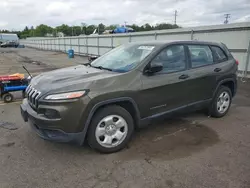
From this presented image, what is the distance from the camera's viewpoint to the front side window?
384cm

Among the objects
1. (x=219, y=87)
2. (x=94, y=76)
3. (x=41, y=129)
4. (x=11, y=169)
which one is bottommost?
(x=11, y=169)

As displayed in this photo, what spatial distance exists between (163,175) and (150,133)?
131 centimetres

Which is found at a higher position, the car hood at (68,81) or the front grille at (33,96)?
the car hood at (68,81)

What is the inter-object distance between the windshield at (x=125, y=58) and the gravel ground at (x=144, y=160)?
129 cm

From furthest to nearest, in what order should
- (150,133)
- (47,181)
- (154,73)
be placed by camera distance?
1. (150,133)
2. (154,73)
3. (47,181)

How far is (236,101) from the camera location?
6434 mm

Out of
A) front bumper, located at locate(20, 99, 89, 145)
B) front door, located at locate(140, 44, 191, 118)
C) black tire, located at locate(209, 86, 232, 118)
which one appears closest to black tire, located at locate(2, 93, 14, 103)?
front bumper, located at locate(20, 99, 89, 145)

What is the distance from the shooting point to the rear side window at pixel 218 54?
15.6 feet

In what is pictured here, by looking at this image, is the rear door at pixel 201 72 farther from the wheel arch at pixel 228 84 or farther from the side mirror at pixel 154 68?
the side mirror at pixel 154 68

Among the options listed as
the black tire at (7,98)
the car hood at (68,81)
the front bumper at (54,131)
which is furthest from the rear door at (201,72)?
the black tire at (7,98)

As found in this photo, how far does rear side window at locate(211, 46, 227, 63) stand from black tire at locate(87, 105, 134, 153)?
2534mm

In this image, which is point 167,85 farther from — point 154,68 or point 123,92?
point 123,92

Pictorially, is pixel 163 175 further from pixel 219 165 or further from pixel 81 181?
pixel 81 181

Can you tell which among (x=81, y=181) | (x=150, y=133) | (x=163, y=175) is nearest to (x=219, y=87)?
(x=150, y=133)
